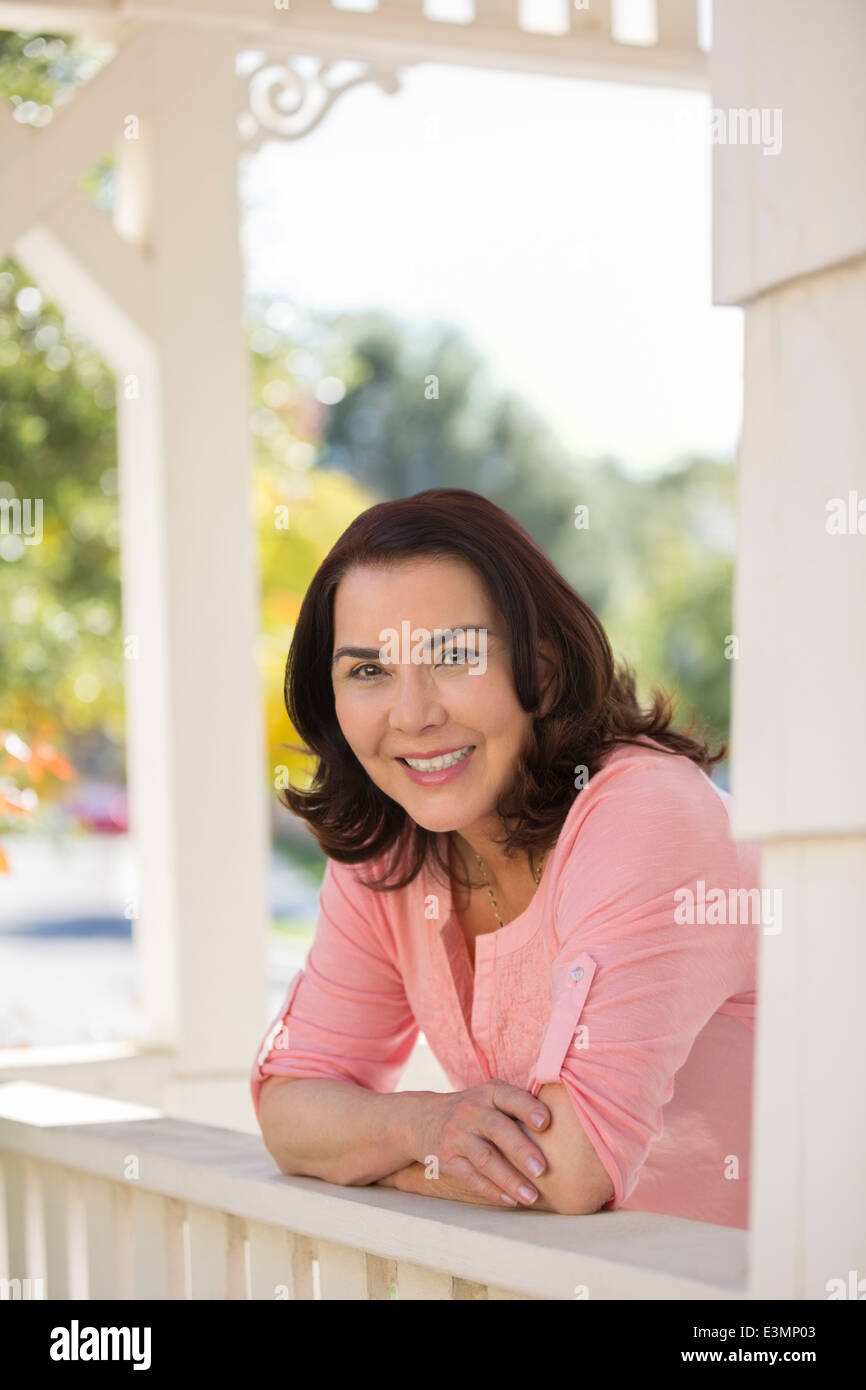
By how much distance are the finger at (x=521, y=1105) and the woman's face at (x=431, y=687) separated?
1.31 feet

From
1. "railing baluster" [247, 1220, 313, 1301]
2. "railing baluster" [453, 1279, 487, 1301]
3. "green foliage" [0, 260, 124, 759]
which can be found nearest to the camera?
"railing baluster" [453, 1279, 487, 1301]

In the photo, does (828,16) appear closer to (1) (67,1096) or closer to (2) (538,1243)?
(2) (538,1243)

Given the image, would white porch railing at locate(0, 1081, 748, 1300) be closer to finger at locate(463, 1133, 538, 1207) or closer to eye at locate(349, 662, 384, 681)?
finger at locate(463, 1133, 538, 1207)

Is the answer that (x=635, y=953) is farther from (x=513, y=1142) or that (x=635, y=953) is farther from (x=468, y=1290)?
(x=468, y=1290)

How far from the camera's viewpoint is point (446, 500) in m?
2.02

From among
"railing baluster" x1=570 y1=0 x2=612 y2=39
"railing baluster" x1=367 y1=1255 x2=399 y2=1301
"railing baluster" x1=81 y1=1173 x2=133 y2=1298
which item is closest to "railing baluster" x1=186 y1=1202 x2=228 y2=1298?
"railing baluster" x1=81 y1=1173 x2=133 y2=1298

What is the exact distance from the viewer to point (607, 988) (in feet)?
5.52

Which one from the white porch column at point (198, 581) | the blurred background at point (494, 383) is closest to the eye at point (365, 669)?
the white porch column at point (198, 581)

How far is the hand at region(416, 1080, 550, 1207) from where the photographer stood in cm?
160

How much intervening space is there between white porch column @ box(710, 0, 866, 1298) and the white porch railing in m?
0.14

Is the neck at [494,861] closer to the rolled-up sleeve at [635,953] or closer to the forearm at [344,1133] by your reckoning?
the rolled-up sleeve at [635,953]

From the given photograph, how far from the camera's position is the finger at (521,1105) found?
64.3 inches

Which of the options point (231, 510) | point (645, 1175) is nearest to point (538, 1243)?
point (645, 1175)

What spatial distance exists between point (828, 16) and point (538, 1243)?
970 mm
